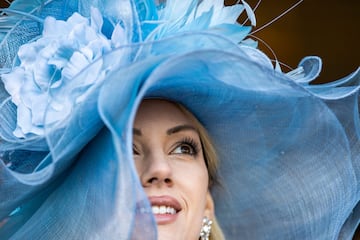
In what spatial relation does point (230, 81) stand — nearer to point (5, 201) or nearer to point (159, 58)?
point (159, 58)

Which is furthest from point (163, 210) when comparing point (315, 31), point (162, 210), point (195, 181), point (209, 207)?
point (315, 31)

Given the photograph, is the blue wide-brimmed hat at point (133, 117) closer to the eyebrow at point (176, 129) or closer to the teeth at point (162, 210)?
the eyebrow at point (176, 129)

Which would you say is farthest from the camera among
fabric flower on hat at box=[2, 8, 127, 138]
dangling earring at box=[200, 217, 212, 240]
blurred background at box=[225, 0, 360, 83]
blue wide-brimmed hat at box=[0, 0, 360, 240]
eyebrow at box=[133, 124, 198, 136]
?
blurred background at box=[225, 0, 360, 83]

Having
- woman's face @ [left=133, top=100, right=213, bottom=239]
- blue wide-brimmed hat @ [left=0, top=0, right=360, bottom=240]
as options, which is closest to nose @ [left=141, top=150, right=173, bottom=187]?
woman's face @ [left=133, top=100, right=213, bottom=239]

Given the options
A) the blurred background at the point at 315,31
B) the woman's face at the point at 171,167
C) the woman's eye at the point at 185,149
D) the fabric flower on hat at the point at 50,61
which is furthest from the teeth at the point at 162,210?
the blurred background at the point at 315,31

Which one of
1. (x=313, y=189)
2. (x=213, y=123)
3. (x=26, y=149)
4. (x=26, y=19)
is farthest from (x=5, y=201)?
(x=313, y=189)

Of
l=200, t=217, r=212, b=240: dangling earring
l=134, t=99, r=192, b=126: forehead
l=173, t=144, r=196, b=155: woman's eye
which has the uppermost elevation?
l=134, t=99, r=192, b=126: forehead

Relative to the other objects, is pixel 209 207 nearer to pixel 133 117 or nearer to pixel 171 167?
pixel 171 167

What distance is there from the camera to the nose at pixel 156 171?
54.8 inches

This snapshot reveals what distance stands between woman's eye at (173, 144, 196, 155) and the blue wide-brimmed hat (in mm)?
78

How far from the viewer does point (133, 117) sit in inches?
43.9

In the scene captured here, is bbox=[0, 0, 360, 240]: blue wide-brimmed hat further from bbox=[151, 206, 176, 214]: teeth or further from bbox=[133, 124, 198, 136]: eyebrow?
bbox=[151, 206, 176, 214]: teeth

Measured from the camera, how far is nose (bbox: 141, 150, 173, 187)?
1393 mm

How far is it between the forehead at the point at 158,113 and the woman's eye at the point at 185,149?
5cm
